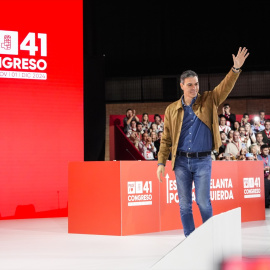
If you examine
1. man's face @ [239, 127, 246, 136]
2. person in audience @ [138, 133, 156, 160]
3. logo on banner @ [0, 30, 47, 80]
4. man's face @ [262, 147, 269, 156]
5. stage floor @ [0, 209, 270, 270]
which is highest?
logo on banner @ [0, 30, 47, 80]

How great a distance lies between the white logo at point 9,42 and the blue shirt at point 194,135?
454 cm

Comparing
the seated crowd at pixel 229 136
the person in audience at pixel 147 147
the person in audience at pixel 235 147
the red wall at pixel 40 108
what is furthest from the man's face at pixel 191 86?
the person in audience at pixel 235 147

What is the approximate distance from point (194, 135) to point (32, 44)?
4.67 meters

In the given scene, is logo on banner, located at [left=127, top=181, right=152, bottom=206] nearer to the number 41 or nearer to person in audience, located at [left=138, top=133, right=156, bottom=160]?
the number 41

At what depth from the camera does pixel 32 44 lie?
8.62 metres

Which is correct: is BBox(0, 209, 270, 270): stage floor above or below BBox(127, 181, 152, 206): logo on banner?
below

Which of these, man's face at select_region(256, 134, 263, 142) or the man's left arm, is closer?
the man's left arm

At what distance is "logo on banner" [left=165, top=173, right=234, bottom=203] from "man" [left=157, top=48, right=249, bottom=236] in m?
2.00

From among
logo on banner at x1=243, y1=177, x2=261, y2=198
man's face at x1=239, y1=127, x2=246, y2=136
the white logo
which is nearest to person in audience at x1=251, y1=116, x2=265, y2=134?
man's face at x1=239, y1=127, x2=246, y2=136

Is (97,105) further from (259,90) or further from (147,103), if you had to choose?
(259,90)

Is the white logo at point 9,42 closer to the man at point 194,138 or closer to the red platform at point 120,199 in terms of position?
the red platform at point 120,199

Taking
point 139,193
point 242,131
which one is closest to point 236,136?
point 242,131

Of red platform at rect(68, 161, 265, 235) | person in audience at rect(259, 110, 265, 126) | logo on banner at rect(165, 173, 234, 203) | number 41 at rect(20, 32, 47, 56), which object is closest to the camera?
red platform at rect(68, 161, 265, 235)

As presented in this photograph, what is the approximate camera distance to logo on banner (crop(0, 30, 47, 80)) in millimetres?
8430
